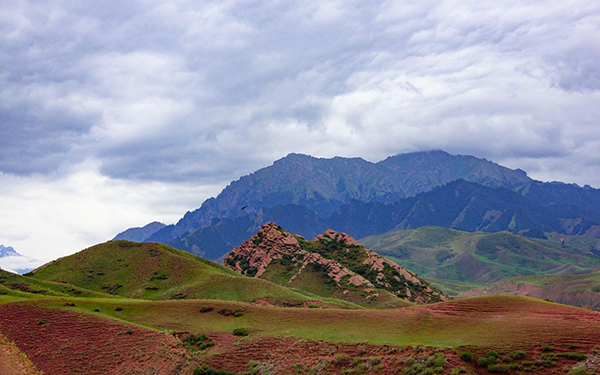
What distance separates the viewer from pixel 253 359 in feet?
218

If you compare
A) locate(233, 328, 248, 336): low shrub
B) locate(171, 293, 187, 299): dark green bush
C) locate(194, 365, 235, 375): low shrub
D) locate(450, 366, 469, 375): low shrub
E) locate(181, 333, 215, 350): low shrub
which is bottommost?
locate(194, 365, 235, 375): low shrub

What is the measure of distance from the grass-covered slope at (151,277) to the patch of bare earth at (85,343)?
52.2 meters

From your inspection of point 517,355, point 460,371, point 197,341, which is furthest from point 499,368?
point 197,341

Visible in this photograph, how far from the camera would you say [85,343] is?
7400 centimetres

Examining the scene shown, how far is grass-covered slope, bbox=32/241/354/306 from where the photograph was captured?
13575cm

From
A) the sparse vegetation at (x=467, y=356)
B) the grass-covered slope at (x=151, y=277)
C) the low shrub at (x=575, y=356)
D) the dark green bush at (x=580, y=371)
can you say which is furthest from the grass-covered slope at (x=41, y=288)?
the dark green bush at (x=580, y=371)

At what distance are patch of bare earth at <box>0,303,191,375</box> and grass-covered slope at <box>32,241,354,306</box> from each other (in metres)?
52.2

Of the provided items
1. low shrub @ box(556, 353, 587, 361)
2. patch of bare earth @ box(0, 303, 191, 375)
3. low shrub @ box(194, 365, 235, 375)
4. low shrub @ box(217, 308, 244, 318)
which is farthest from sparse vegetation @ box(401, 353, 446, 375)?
low shrub @ box(217, 308, 244, 318)

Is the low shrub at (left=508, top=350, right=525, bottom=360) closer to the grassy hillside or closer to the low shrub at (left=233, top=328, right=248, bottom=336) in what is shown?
the grassy hillside

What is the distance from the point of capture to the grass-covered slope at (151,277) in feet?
445

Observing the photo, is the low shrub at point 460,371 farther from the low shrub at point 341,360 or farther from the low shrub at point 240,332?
the low shrub at point 240,332

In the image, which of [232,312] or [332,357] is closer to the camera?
[332,357]

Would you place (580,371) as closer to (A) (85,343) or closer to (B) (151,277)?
(A) (85,343)

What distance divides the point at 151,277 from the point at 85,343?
85168 millimetres
